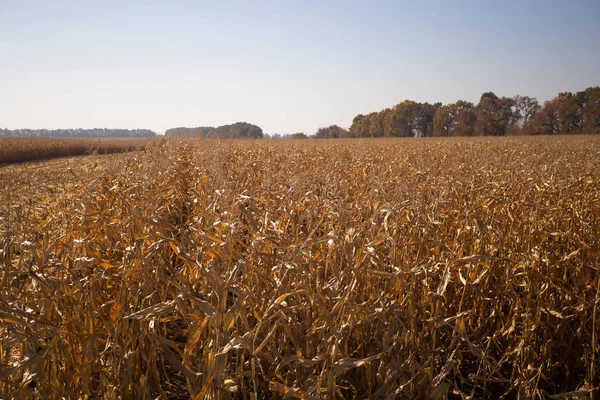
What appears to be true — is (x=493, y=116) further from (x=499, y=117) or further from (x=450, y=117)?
(x=450, y=117)

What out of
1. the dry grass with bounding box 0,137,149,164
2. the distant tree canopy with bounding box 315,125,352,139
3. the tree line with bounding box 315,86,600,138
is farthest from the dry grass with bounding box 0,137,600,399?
the distant tree canopy with bounding box 315,125,352,139

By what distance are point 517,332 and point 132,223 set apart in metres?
2.57

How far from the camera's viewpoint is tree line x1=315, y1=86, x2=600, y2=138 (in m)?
44.8

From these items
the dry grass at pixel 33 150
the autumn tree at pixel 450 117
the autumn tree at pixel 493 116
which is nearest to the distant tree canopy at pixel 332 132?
the autumn tree at pixel 450 117

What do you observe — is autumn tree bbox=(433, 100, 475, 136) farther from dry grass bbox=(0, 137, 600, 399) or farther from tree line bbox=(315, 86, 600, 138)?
dry grass bbox=(0, 137, 600, 399)

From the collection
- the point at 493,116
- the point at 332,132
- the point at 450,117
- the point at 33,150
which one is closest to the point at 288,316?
the point at 33,150

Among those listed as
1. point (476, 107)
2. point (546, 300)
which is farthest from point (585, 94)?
point (546, 300)

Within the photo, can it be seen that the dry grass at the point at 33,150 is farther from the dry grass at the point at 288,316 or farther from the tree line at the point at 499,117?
the tree line at the point at 499,117

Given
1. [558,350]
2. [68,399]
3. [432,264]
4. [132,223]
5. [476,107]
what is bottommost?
[558,350]

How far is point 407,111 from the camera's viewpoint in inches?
2574

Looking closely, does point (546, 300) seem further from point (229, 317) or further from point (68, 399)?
point (68, 399)

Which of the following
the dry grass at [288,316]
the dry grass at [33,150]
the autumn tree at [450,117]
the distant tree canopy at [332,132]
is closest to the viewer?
the dry grass at [288,316]

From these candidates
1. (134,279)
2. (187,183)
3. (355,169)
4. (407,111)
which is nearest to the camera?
(134,279)

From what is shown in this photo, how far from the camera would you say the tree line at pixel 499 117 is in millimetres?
44781
